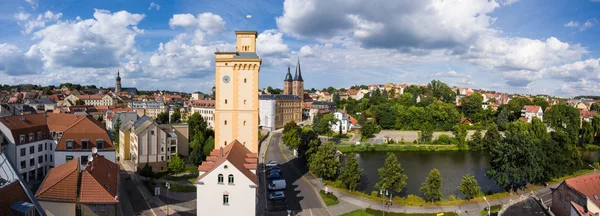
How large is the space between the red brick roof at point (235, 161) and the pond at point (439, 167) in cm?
1450

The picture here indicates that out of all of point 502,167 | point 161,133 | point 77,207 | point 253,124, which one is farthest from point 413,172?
point 77,207

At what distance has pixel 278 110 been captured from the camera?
87000 mm

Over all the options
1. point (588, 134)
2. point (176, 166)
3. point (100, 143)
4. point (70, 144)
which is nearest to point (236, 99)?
point (176, 166)

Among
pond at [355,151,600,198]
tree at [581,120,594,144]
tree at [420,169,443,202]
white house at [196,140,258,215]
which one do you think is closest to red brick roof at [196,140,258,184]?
white house at [196,140,258,215]

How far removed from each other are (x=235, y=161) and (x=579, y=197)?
20190 millimetres

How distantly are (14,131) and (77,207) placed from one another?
17.3 meters

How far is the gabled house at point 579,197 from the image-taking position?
20844 millimetres

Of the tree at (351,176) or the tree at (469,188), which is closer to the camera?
the tree at (469,188)

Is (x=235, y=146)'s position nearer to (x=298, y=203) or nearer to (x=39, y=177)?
(x=298, y=203)

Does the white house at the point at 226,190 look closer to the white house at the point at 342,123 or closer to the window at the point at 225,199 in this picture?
the window at the point at 225,199

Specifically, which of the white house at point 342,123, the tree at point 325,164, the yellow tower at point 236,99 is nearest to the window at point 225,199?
the yellow tower at point 236,99

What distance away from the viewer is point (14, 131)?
1196 inches

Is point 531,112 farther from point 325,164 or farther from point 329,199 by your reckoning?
point 329,199

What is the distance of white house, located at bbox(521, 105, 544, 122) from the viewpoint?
293 ft
